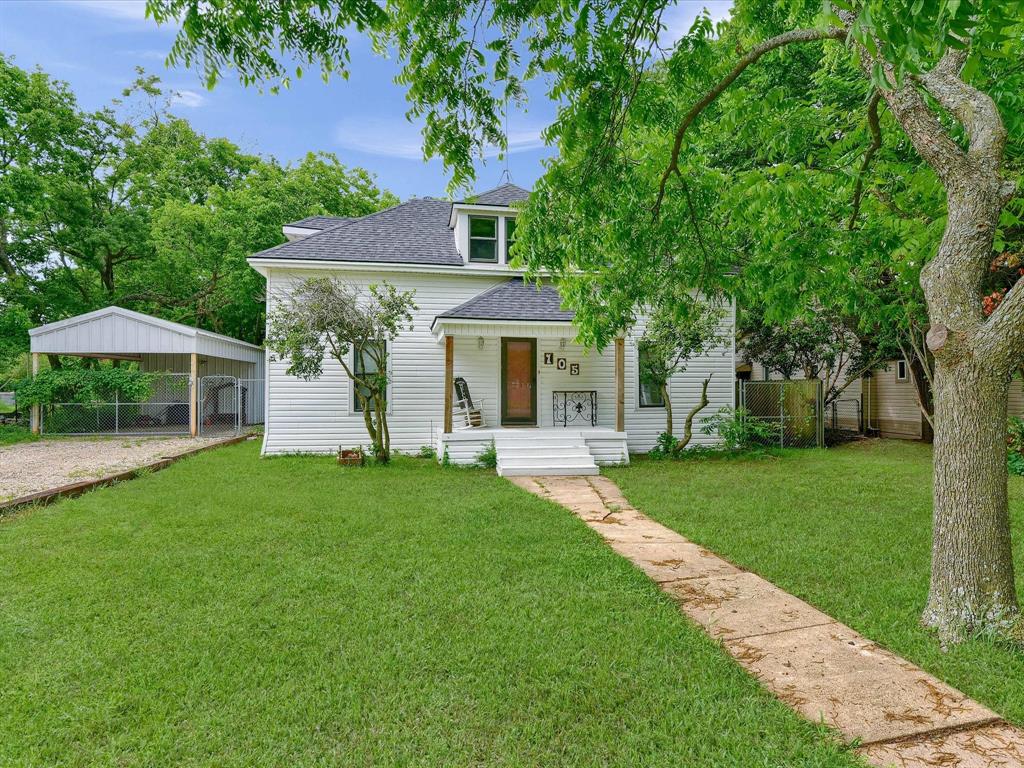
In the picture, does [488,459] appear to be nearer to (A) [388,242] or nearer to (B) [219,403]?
(A) [388,242]

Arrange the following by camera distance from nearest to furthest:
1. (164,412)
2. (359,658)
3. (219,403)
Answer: (359,658) < (164,412) < (219,403)

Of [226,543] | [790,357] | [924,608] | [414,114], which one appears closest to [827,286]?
[924,608]

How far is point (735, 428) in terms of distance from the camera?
1168 cm

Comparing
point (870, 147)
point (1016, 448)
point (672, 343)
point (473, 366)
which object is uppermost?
point (870, 147)

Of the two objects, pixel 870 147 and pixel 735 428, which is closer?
pixel 870 147

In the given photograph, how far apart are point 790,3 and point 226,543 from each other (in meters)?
6.16

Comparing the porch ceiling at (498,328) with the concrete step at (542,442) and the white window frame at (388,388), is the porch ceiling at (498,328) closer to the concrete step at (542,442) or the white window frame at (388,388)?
the white window frame at (388,388)

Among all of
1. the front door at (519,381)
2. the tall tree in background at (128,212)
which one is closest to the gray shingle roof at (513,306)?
the front door at (519,381)

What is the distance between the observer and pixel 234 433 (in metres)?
15.1

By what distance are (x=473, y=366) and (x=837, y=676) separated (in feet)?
31.1

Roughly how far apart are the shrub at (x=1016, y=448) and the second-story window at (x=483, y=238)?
10.2m

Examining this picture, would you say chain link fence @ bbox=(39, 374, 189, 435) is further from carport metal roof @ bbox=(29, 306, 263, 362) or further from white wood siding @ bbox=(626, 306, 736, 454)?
white wood siding @ bbox=(626, 306, 736, 454)

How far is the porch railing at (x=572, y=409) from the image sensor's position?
11867 millimetres

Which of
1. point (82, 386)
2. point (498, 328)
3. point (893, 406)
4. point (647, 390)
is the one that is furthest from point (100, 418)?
point (893, 406)
